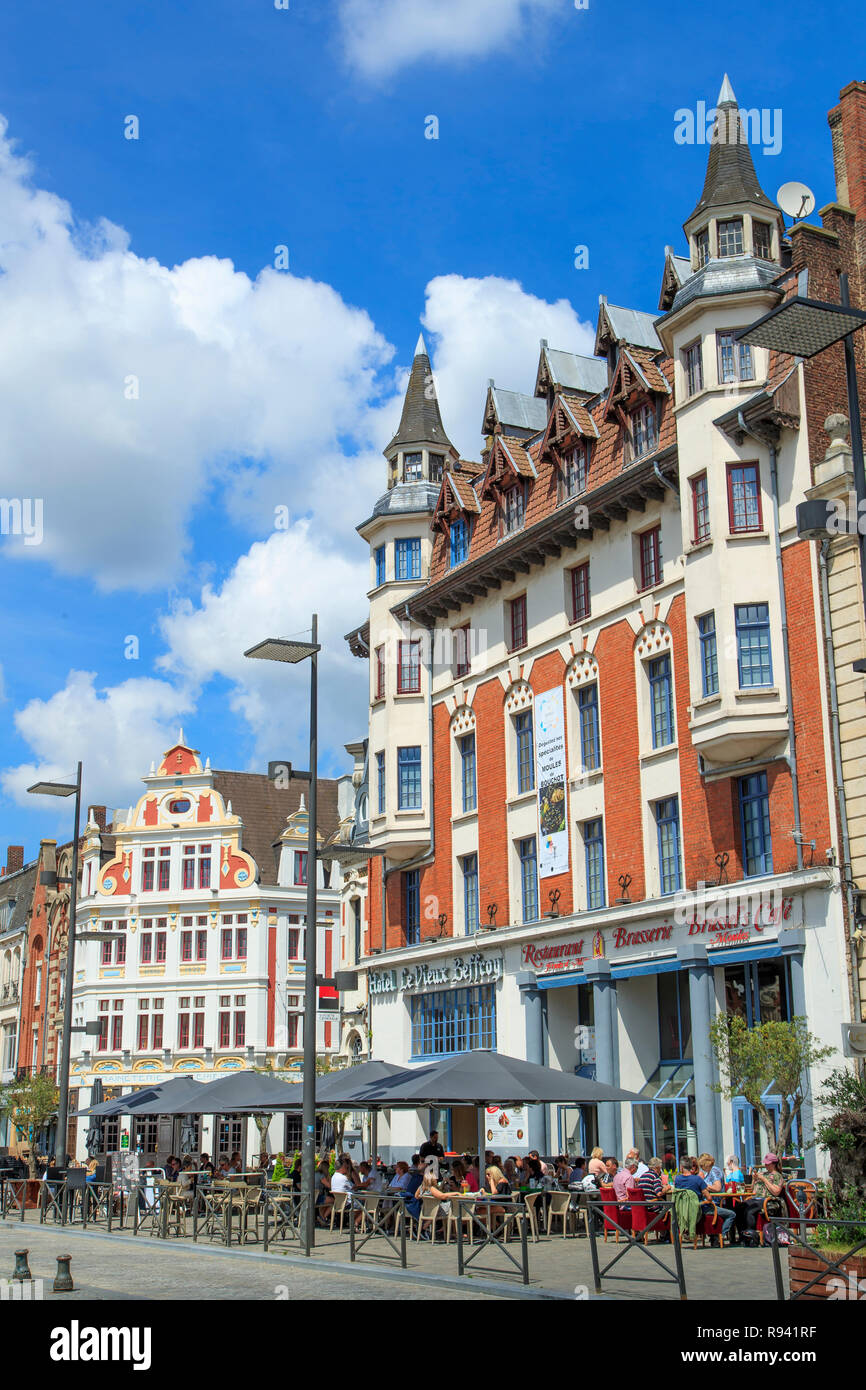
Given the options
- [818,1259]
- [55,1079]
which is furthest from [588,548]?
[55,1079]

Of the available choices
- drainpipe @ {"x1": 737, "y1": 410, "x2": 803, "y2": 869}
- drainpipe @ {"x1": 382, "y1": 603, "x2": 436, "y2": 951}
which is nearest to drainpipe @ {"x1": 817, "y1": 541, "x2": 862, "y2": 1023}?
drainpipe @ {"x1": 737, "y1": 410, "x2": 803, "y2": 869}

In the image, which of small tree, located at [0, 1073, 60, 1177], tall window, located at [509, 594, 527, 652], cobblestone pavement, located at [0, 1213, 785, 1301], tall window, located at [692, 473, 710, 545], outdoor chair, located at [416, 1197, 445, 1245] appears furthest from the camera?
small tree, located at [0, 1073, 60, 1177]

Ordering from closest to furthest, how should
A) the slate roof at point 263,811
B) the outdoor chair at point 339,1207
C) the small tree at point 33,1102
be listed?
the outdoor chair at point 339,1207
the small tree at point 33,1102
the slate roof at point 263,811

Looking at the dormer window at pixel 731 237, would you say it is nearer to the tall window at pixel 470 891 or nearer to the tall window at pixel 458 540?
the tall window at pixel 458 540

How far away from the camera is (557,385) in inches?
1395

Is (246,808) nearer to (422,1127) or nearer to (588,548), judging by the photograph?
(422,1127)

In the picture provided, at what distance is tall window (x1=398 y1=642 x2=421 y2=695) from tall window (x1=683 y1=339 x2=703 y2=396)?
44.1 ft

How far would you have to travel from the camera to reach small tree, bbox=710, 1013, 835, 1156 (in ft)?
76.3

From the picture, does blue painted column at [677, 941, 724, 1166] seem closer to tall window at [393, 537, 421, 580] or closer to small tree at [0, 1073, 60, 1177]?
tall window at [393, 537, 421, 580]

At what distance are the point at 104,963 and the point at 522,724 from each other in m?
32.6

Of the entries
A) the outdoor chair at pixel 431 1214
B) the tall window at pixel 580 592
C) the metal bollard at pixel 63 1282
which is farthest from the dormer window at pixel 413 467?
the metal bollard at pixel 63 1282

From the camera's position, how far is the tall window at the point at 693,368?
1138 inches

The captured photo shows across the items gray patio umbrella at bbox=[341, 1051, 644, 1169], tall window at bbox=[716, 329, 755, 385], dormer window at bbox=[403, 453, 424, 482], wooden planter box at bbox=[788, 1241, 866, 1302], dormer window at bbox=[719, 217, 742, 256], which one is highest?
dormer window at bbox=[403, 453, 424, 482]

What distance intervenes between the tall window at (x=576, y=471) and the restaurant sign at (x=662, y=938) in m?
10.4
